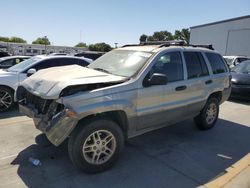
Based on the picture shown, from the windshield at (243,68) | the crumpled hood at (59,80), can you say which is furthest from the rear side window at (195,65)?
the windshield at (243,68)

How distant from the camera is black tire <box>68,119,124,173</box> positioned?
367 cm

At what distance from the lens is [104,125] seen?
12.5ft

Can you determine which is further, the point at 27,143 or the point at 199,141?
the point at 199,141

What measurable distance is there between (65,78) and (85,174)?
4.71 feet

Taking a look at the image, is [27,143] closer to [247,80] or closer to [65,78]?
[65,78]

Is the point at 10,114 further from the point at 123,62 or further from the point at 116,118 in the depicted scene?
the point at 116,118

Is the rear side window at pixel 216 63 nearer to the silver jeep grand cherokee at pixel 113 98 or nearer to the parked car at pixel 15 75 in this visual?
the silver jeep grand cherokee at pixel 113 98

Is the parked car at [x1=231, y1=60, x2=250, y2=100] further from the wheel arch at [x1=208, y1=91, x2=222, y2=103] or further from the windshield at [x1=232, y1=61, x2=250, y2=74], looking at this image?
the wheel arch at [x1=208, y1=91, x2=222, y2=103]

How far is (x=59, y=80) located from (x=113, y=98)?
85 cm

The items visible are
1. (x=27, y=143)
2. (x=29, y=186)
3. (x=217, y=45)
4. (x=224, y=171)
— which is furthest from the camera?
(x=217, y=45)

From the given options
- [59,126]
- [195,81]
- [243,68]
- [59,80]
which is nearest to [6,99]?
[59,80]

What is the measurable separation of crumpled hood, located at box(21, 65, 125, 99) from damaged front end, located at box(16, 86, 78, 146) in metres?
0.13

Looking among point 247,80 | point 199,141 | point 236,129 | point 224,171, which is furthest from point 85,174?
point 247,80

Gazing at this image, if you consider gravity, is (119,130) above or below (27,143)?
above
